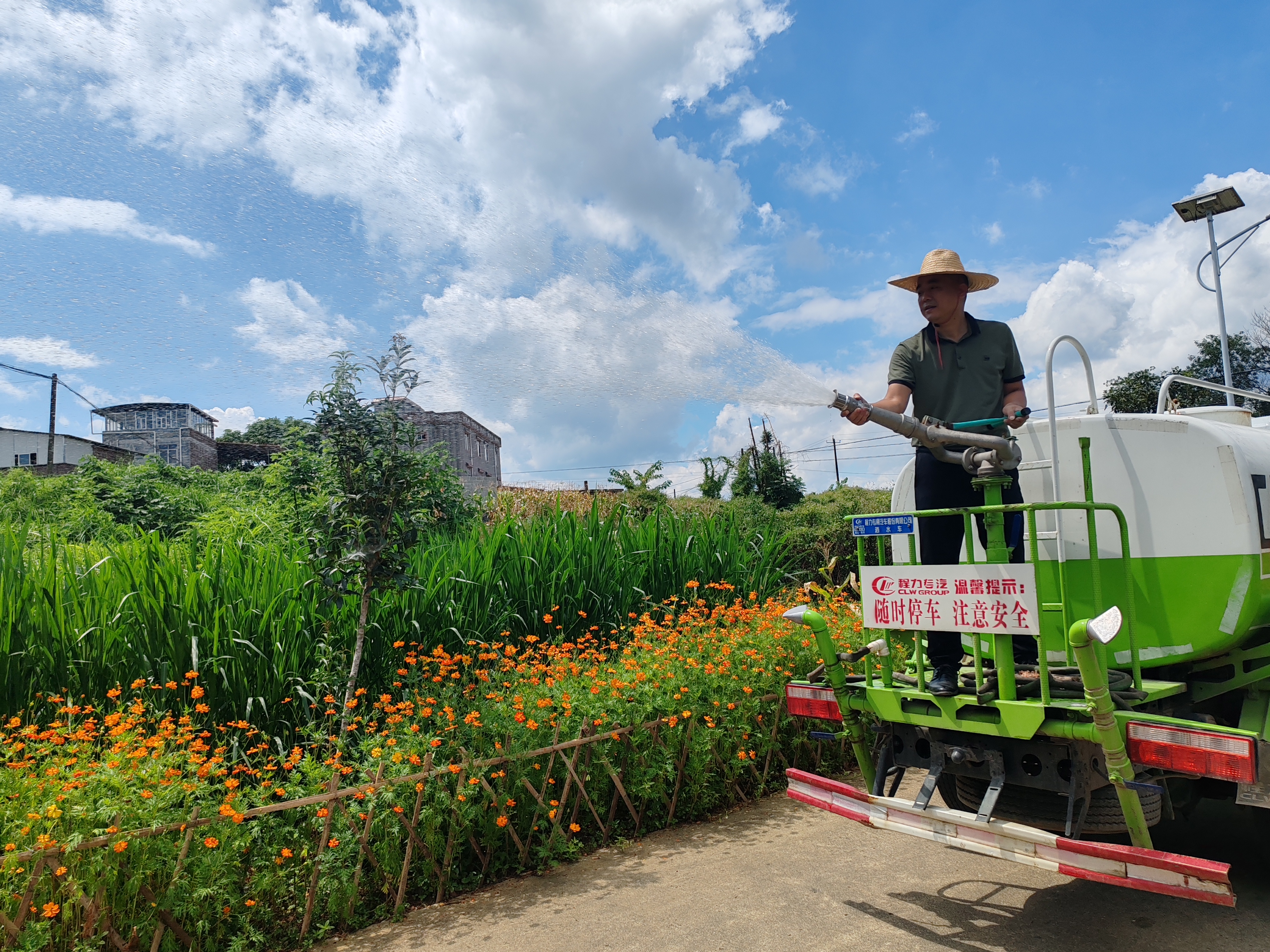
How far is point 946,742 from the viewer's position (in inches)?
139

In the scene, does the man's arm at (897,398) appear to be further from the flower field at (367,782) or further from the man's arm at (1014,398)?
Result: the flower field at (367,782)

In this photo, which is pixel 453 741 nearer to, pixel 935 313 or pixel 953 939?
pixel 953 939

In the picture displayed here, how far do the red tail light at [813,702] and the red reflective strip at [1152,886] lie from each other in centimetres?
123

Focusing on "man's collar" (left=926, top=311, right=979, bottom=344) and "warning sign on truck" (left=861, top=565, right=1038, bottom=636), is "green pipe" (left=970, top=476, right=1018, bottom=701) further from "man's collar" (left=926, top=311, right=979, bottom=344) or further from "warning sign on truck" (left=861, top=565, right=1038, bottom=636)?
"man's collar" (left=926, top=311, right=979, bottom=344)

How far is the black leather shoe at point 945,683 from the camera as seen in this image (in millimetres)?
3529

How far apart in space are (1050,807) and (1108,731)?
753 millimetres

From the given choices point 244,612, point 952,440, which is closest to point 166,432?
point 244,612

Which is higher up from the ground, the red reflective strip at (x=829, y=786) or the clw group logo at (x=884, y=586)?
the clw group logo at (x=884, y=586)

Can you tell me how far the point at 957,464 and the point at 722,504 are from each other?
50.1 ft

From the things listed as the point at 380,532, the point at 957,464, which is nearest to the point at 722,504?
the point at 380,532

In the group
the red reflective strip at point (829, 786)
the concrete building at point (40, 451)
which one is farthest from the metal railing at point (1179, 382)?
the concrete building at point (40, 451)

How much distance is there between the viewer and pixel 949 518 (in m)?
3.95

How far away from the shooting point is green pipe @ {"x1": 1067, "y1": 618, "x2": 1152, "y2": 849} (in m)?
2.84

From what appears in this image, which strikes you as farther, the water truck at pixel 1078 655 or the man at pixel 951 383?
the man at pixel 951 383
